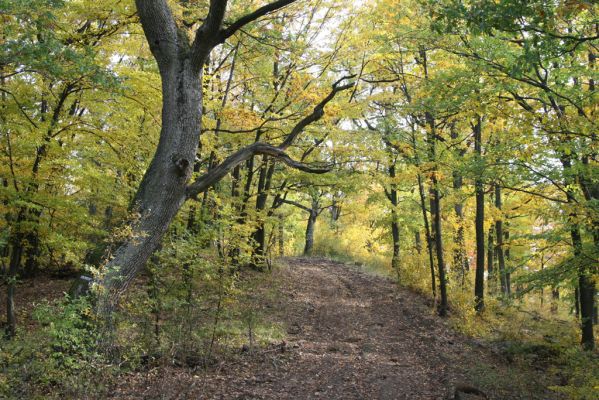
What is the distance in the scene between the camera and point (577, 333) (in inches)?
411

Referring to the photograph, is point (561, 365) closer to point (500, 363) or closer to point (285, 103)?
point (500, 363)

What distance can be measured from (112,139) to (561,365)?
10334 millimetres

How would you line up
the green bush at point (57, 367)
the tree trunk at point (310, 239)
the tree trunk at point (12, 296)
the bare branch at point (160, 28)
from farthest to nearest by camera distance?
the tree trunk at point (310, 239), the tree trunk at point (12, 296), the bare branch at point (160, 28), the green bush at point (57, 367)

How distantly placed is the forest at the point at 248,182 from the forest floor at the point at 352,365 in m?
0.06

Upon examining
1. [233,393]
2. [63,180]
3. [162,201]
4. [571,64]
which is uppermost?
[571,64]

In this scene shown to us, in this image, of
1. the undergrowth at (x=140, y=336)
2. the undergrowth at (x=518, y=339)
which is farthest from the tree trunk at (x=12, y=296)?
the undergrowth at (x=518, y=339)

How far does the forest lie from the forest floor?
0.18 ft

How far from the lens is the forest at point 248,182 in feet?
16.9

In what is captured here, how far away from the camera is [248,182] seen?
13688 mm

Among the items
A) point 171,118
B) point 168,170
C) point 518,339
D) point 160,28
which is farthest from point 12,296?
point 518,339

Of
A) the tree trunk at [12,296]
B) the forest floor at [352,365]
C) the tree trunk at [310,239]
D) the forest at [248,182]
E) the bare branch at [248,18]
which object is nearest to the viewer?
the forest at [248,182]

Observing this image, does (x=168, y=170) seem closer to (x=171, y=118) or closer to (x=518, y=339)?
(x=171, y=118)

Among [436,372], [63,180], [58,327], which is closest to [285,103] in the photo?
[63,180]

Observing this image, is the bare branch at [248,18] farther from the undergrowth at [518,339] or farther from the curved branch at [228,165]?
the undergrowth at [518,339]
